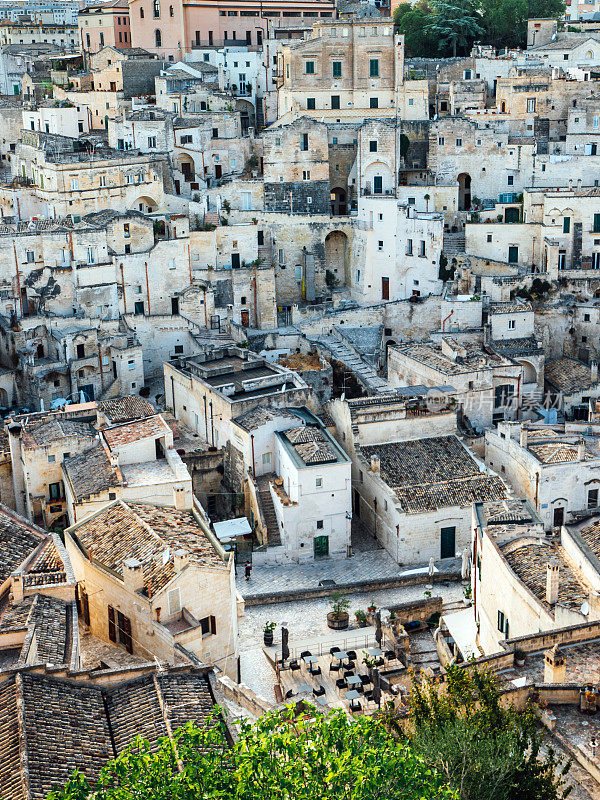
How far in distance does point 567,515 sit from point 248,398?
12.7 meters

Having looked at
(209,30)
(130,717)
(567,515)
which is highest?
(209,30)

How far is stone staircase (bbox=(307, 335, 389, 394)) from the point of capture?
5156 cm

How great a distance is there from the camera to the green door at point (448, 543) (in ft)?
130

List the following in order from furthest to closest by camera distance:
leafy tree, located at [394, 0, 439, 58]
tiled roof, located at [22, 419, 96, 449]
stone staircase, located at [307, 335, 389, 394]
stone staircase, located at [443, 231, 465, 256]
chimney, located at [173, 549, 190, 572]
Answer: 1. leafy tree, located at [394, 0, 439, 58]
2. stone staircase, located at [443, 231, 465, 256]
3. stone staircase, located at [307, 335, 389, 394]
4. tiled roof, located at [22, 419, 96, 449]
5. chimney, located at [173, 549, 190, 572]

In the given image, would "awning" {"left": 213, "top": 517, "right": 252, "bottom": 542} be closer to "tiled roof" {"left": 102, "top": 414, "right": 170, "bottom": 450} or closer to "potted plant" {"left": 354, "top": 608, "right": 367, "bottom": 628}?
"tiled roof" {"left": 102, "top": 414, "right": 170, "bottom": 450}

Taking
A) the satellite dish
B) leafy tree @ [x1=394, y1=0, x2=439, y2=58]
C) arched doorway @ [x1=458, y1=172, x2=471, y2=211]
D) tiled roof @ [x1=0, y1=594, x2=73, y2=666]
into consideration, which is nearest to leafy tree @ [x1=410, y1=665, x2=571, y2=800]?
the satellite dish

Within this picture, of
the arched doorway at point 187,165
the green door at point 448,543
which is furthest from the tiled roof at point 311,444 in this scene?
the arched doorway at point 187,165

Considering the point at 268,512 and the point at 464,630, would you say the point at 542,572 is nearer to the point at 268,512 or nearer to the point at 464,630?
the point at 464,630

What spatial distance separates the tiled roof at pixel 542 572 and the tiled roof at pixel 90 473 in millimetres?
12376

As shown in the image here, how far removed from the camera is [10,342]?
5134 cm

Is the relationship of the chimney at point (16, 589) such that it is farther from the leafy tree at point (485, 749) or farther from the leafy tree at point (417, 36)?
the leafy tree at point (417, 36)

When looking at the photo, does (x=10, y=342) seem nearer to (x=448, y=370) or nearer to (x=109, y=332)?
(x=109, y=332)

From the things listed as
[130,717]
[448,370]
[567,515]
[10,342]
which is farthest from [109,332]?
[130,717]

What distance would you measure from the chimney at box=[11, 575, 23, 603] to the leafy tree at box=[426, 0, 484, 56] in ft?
196
